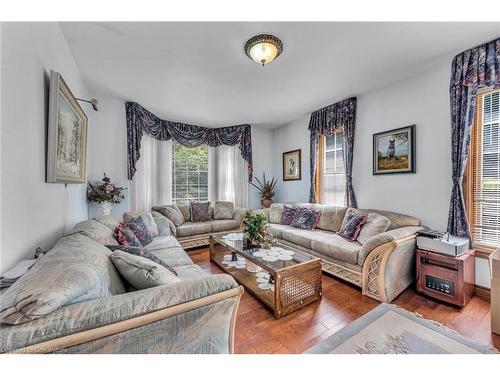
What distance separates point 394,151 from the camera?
2787mm

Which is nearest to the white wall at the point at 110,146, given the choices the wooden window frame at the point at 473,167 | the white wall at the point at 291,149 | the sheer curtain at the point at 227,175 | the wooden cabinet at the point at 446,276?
the sheer curtain at the point at 227,175

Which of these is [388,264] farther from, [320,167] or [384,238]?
[320,167]

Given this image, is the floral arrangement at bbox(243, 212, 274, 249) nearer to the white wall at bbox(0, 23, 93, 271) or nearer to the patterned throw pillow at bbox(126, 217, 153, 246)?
the patterned throw pillow at bbox(126, 217, 153, 246)

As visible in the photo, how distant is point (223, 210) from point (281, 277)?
106 inches

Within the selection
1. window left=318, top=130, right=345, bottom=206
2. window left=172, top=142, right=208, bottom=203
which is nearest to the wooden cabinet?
window left=318, top=130, right=345, bottom=206

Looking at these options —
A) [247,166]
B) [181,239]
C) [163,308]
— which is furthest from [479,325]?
[247,166]

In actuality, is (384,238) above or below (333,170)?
below

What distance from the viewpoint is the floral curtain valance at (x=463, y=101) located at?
1966 mm

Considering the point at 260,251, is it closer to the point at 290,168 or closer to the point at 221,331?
the point at 221,331

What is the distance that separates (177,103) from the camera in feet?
11.0

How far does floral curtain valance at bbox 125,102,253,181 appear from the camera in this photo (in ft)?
11.3

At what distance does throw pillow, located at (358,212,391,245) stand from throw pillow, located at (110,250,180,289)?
2275mm

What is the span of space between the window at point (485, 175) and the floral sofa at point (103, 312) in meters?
2.73

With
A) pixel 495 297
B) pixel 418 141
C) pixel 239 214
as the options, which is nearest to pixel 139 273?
pixel 495 297
